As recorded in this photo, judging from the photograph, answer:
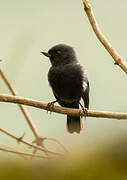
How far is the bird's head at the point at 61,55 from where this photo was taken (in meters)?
5.30

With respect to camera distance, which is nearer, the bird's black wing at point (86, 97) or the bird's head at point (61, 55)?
the bird's black wing at point (86, 97)

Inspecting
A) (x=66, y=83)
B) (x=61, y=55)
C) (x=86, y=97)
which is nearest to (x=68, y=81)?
(x=66, y=83)

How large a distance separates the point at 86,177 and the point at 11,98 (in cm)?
264

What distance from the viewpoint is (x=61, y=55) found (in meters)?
5.36

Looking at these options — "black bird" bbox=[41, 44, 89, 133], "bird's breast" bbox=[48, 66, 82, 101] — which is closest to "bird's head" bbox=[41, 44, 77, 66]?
"black bird" bbox=[41, 44, 89, 133]

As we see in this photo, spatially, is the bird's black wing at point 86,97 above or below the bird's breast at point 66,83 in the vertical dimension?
below

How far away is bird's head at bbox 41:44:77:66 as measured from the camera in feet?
17.4

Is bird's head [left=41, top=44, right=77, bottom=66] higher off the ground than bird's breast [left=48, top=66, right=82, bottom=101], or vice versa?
bird's head [left=41, top=44, right=77, bottom=66]

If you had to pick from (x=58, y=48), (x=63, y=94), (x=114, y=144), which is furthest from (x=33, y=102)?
(x=114, y=144)

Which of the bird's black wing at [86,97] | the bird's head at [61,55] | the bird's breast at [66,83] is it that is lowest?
the bird's black wing at [86,97]

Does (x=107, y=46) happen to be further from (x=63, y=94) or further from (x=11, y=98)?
(x=63, y=94)

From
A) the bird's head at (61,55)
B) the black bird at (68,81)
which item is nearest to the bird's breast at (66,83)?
the black bird at (68,81)

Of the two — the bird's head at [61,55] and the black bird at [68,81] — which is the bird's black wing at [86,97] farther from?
the bird's head at [61,55]

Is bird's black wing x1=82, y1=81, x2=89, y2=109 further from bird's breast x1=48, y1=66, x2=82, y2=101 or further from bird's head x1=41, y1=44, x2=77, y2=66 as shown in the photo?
bird's head x1=41, y1=44, x2=77, y2=66
